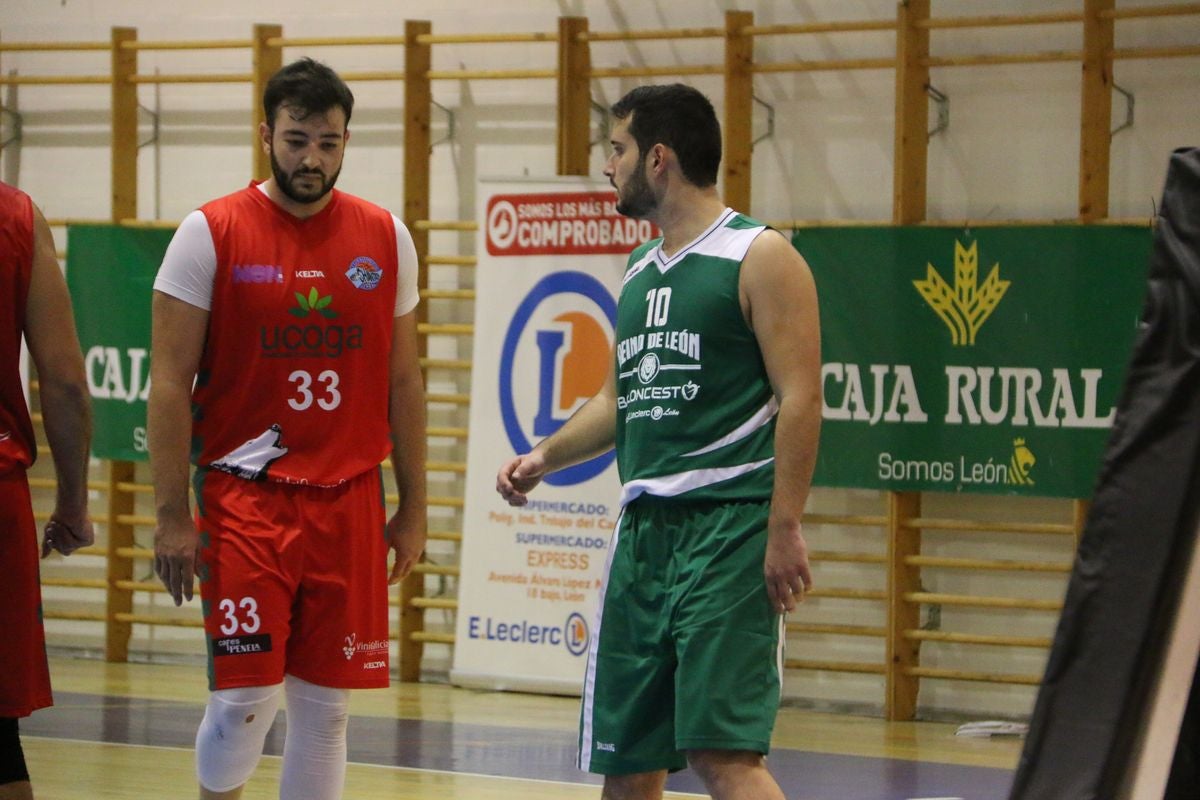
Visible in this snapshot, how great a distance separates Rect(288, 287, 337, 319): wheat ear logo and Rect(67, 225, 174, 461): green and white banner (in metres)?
4.83

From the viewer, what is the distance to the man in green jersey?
3.00 m

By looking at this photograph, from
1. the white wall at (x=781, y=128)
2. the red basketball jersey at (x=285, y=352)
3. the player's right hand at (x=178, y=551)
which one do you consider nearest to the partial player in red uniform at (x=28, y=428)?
the player's right hand at (x=178, y=551)

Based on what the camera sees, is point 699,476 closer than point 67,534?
Yes

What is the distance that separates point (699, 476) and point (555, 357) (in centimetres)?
423

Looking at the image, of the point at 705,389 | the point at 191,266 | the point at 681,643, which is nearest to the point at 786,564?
the point at 681,643

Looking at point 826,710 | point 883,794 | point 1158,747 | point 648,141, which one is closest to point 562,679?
point 826,710

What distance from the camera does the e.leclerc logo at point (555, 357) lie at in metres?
7.23

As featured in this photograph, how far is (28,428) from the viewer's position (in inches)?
126

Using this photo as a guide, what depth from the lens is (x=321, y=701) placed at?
3.44 metres

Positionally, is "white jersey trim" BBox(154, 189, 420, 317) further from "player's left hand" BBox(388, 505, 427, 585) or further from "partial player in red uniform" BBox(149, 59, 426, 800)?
"player's left hand" BBox(388, 505, 427, 585)

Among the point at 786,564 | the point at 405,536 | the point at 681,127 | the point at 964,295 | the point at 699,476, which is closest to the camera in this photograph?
the point at 786,564

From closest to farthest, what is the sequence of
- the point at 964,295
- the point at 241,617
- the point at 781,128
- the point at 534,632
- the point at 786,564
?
the point at 786,564, the point at 241,617, the point at 964,295, the point at 534,632, the point at 781,128

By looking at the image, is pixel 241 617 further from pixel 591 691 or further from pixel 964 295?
pixel 964 295

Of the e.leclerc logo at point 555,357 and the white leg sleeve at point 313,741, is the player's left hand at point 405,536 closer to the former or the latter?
the white leg sleeve at point 313,741
